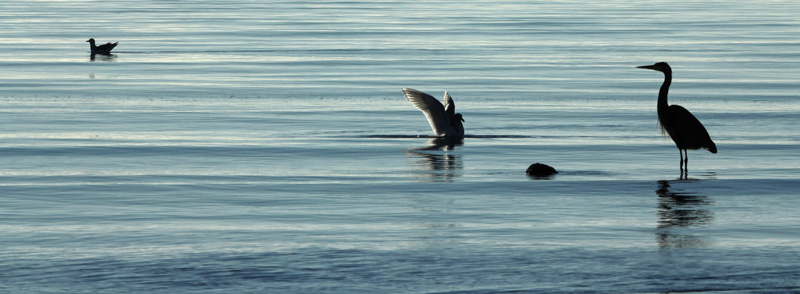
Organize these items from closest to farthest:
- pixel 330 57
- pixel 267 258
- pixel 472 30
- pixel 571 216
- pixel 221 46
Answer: pixel 267 258, pixel 571 216, pixel 330 57, pixel 221 46, pixel 472 30

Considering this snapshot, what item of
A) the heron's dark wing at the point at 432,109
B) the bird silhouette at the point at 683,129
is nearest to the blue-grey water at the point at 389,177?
the bird silhouette at the point at 683,129

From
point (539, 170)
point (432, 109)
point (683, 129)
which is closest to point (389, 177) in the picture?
point (539, 170)

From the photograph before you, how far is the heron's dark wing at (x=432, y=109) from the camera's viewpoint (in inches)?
922

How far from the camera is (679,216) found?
48.0 ft

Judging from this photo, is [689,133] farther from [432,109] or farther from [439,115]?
[432,109]

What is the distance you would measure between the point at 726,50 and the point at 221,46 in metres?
17.5

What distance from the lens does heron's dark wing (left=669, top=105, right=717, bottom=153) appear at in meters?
19.4

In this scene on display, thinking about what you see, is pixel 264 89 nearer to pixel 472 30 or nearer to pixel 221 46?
pixel 221 46

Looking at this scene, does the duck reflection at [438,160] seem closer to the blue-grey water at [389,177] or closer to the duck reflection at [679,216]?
the blue-grey water at [389,177]

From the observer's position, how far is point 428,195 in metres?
16.3

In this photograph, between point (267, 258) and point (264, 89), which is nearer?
point (267, 258)

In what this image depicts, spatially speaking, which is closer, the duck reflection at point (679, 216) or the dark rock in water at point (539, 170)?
the duck reflection at point (679, 216)

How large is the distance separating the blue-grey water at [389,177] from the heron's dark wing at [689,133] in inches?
16.0

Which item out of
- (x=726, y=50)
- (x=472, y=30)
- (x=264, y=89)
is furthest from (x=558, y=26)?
(x=264, y=89)
